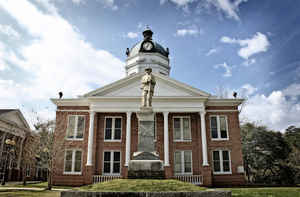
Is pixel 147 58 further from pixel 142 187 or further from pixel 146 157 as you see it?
pixel 142 187

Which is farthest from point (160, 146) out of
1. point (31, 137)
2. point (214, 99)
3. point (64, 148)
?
point (31, 137)

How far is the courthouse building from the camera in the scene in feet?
77.8

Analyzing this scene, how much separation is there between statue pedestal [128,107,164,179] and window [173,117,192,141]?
1452cm

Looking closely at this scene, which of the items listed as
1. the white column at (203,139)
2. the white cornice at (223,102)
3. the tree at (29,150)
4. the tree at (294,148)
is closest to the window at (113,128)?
the tree at (29,150)

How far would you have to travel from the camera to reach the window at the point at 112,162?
79.2ft

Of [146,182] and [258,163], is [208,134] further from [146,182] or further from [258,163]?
[146,182]

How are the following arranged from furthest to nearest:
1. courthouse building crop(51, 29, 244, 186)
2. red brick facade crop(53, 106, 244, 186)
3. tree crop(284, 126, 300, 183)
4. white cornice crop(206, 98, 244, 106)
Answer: tree crop(284, 126, 300, 183) → white cornice crop(206, 98, 244, 106) → courthouse building crop(51, 29, 244, 186) → red brick facade crop(53, 106, 244, 186)

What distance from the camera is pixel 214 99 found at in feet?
83.5

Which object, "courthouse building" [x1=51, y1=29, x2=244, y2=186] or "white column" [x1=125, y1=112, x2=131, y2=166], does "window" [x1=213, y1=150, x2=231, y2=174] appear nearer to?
"courthouse building" [x1=51, y1=29, x2=244, y2=186]

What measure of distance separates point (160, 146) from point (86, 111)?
28.3ft

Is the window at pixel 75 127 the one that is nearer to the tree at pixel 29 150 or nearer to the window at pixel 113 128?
the window at pixel 113 128

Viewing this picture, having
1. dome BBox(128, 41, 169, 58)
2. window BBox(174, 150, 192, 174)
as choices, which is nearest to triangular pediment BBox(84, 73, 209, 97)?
window BBox(174, 150, 192, 174)

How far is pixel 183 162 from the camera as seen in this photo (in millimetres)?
24328

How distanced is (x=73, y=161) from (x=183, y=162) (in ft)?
36.3
